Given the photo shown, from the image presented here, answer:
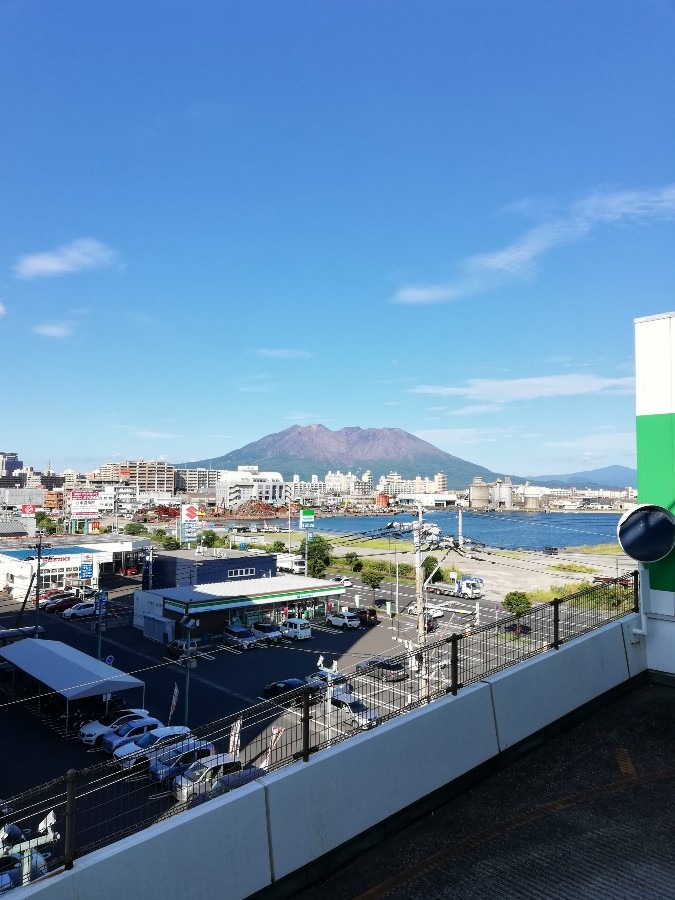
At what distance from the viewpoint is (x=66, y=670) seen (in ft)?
44.9

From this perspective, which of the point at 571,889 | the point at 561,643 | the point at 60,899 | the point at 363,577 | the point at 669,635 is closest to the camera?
the point at 60,899

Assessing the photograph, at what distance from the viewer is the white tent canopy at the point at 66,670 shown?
12547 millimetres

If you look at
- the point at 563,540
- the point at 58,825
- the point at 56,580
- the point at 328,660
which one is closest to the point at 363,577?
the point at 328,660

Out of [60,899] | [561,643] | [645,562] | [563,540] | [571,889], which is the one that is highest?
[645,562]

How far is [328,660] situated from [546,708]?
15272mm

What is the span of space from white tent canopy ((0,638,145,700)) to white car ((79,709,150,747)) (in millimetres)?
540

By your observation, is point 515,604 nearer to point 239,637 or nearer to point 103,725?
point 239,637

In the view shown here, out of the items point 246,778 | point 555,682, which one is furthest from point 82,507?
point 555,682

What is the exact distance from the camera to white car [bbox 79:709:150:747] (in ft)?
39.6

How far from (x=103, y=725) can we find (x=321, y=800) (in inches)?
446

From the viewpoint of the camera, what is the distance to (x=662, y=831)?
3.21m

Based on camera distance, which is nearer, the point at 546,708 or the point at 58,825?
the point at 546,708

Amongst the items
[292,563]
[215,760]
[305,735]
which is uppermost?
[305,735]

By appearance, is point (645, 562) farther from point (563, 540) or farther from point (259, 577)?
point (563, 540)
